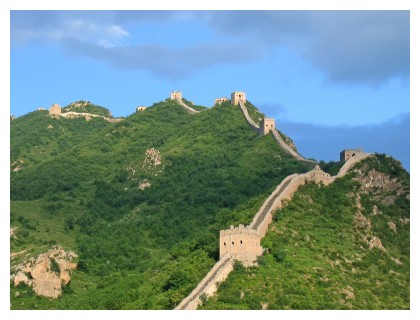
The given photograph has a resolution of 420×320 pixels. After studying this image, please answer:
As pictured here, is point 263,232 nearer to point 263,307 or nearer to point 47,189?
point 263,307

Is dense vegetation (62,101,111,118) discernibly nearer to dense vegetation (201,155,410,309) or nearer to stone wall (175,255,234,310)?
dense vegetation (201,155,410,309)

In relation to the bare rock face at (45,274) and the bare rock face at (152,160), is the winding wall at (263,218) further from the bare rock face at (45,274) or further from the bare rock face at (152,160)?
the bare rock face at (152,160)

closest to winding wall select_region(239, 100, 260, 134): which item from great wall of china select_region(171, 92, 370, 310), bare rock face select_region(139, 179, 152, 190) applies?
bare rock face select_region(139, 179, 152, 190)

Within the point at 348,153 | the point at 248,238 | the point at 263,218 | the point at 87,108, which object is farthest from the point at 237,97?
the point at 248,238

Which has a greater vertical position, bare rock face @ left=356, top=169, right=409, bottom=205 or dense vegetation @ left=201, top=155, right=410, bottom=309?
bare rock face @ left=356, top=169, right=409, bottom=205

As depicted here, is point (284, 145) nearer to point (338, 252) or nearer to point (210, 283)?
point (338, 252)
